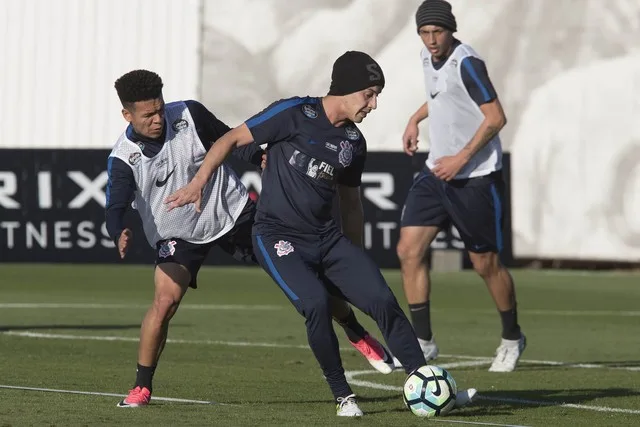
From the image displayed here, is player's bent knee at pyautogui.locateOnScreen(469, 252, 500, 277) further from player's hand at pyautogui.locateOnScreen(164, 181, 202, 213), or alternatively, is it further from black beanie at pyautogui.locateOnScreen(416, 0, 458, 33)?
player's hand at pyautogui.locateOnScreen(164, 181, 202, 213)

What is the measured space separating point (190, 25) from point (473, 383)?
1998cm

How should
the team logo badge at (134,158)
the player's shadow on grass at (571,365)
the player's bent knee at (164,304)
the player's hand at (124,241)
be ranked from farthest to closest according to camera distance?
the player's shadow on grass at (571,365)
the player's bent knee at (164,304)
the team logo badge at (134,158)
the player's hand at (124,241)

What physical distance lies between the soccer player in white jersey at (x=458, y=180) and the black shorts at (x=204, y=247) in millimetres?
1969

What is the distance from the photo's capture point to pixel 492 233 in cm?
1134

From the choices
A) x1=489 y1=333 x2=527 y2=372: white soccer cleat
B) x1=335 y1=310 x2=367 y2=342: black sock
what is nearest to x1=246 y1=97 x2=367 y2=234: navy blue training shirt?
x1=335 y1=310 x2=367 y2=342: black sock

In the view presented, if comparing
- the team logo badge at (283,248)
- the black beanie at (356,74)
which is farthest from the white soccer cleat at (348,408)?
the black beanie at (356,74)

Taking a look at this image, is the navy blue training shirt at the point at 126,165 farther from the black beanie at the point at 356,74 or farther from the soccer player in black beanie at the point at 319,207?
the black beanie at the point at 356,74

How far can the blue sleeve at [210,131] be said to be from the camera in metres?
9.11

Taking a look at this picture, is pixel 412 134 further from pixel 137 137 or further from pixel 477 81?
pixel 137 137

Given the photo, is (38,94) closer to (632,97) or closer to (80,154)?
(80,154)

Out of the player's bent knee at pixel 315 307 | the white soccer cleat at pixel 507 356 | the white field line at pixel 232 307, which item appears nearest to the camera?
the player's bent knee at pixel 315 307

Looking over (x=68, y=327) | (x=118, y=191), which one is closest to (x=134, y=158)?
(x=118, y=191)

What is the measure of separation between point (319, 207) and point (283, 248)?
0.98 ft

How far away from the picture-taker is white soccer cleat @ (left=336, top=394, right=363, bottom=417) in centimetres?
845
